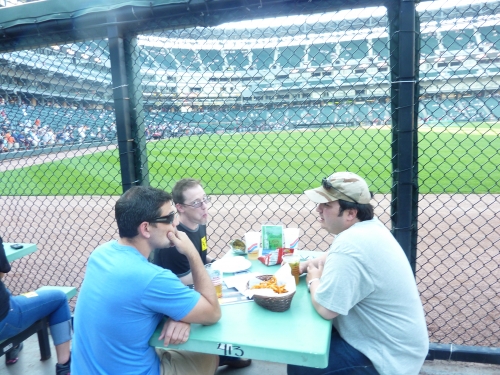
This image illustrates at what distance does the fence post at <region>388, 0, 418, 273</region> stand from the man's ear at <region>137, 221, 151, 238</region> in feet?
4.95

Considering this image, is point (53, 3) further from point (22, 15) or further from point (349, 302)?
point (349, 302)

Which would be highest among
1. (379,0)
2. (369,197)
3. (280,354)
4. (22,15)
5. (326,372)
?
(22,15)

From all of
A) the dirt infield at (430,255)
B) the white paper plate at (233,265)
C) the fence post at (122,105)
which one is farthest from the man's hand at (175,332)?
the dirt infield at (430,255)

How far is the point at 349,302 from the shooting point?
184 cm

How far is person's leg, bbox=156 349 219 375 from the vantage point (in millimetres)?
2041

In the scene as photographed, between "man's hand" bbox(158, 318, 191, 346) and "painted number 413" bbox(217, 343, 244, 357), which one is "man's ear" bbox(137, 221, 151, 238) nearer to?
"man's hand" bbox(158, 318, 191, 346)

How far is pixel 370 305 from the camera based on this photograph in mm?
1939

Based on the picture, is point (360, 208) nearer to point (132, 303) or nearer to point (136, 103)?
point (132, 303)

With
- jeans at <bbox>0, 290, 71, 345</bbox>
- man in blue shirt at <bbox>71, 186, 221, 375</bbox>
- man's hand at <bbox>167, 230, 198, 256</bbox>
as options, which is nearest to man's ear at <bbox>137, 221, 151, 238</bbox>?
man in blue shirt at <bbox>71, 186, 221, 375</bbox>

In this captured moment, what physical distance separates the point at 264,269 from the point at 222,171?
1302cm

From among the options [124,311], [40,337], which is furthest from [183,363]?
[40,337]

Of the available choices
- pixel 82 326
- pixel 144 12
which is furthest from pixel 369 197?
pixel 144 12

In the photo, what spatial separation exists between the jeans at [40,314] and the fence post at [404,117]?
2.41 m

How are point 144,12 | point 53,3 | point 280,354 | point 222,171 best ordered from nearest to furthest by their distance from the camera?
point 280,354 → point 144,12 → point 53,3 → point 222,171
